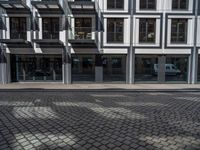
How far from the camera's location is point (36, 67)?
17.9 metres

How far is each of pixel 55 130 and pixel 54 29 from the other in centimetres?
1378

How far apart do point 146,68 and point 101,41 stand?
5.02 m

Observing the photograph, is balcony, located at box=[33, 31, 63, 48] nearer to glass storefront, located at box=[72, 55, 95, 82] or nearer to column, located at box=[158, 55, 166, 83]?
glass storefront, located at box=[72, 55, 95, 82]

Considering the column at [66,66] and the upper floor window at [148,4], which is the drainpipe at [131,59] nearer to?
the upper floor window at [148,4]

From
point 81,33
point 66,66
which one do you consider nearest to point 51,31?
point 81,33

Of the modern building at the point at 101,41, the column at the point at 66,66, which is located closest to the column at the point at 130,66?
the modern building at the point at 101,41

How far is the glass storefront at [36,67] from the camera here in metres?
17.7

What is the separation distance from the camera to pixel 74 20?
1723 centimetres

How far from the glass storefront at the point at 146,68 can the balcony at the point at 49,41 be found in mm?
7420

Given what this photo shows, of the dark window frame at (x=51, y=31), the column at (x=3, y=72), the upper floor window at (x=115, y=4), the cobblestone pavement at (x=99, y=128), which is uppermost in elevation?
the upper floor window at (x=115, y=4)

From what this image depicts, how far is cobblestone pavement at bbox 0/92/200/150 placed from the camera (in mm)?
4336

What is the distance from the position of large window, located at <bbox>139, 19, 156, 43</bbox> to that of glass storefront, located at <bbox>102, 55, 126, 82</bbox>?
2.50 m

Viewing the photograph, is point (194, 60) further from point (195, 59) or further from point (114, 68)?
point (114, 68)

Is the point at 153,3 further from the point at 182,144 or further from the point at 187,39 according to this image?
the point at 182,144
